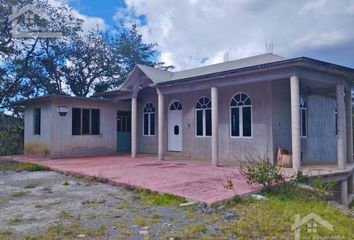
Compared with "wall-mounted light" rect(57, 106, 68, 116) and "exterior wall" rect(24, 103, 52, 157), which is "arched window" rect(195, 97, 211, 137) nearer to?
"wall-mounted light" rect(57, 106, 68, 116)

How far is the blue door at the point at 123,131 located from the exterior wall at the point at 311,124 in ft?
30.5

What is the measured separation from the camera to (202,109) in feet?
42.4

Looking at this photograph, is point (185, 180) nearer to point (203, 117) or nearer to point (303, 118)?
point (203, 117)

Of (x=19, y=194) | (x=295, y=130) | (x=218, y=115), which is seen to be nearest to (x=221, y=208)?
(x=295, y=130)

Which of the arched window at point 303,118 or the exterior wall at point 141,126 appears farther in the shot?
the exterior wall at point 141,126

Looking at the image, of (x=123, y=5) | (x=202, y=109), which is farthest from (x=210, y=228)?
(x=123, y=5)

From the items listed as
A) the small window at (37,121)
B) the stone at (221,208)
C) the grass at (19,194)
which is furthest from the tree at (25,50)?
the stone at (221,208)

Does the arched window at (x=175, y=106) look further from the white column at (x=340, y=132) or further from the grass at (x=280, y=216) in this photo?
the grass at (x=280, y=216)

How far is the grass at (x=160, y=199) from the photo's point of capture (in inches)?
228

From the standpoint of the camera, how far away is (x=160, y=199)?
598 cm

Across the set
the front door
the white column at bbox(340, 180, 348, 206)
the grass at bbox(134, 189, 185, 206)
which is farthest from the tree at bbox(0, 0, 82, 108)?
the white column at bbox(340, 180, 348, 206)

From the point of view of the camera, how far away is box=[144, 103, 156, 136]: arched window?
1575cm

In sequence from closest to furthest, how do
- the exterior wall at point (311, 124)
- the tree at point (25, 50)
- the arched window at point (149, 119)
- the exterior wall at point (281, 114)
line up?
the exterior wall at point (281, 114), the exterior wall at point (311, 124), the arched window at point (149, 119), the tree at point (25, 50)

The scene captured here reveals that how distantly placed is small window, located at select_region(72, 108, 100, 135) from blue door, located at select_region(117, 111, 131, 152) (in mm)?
1696
